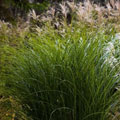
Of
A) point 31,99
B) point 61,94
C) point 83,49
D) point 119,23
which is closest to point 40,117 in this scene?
point 31,99

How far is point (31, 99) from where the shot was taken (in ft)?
7.09

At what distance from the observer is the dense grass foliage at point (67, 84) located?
198cm

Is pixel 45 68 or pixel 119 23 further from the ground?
pixel 119 23

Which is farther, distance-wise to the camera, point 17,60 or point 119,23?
point 119,23

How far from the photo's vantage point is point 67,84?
81.6 inches

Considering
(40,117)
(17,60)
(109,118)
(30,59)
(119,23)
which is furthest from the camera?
(119,23)

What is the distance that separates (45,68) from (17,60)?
49cm

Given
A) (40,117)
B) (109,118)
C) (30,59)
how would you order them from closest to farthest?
(109,118) → (40,117) → (30,59)

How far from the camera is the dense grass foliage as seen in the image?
6.48 ft

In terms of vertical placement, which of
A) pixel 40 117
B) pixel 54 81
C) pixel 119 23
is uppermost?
pixel 119 23

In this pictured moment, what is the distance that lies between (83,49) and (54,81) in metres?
0.41

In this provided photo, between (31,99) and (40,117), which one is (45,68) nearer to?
(31,99)

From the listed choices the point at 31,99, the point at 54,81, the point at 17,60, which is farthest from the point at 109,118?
the point at 17,60

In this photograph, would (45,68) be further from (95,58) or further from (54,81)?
(95,58)
